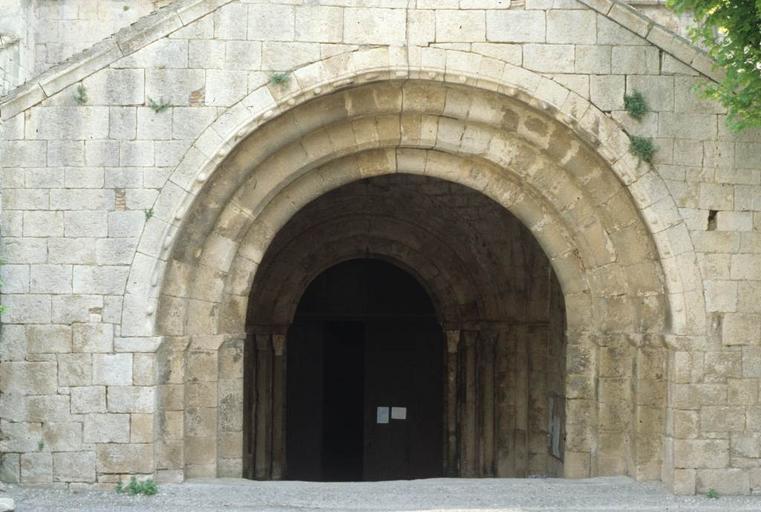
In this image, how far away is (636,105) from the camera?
7566 mm

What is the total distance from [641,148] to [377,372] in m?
5.66

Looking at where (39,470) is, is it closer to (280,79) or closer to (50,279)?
(50,279)

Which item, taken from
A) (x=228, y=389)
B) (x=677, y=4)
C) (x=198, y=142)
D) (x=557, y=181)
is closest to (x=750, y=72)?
(x=677, y=4)

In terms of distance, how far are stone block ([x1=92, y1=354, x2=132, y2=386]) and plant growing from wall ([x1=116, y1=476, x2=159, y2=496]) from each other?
730mm

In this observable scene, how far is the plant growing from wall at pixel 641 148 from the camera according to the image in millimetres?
7559

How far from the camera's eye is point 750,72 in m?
6.86

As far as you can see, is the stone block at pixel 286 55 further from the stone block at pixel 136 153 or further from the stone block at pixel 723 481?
the stone block at pixel 723 481

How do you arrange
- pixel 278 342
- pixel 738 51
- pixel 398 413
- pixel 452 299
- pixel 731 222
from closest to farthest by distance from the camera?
1. pixel 738 51
2. pixel 731 222
3. pixel 278 342
4. pixel 452 299
5. pixel 398 413

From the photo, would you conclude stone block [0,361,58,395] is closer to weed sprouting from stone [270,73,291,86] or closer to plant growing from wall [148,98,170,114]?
plant growing from wall [148,98,170,114]

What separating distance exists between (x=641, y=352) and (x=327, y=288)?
5.31 meters

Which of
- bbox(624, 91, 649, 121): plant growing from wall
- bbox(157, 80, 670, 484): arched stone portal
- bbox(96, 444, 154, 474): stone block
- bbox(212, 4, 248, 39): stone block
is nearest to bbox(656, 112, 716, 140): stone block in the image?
bbox(624, 91, 649, 121): plant growing from wall

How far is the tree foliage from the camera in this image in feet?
22.3

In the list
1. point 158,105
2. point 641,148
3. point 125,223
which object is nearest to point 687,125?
point 641,148

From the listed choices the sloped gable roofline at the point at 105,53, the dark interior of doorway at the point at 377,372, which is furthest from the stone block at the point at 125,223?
the dark interior of doorway at the point at 377,372
